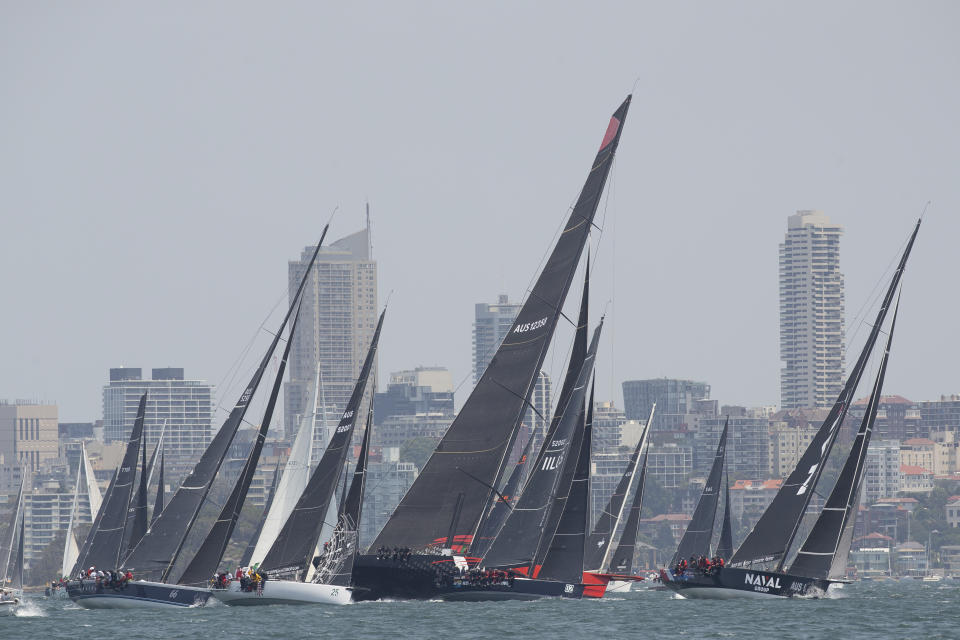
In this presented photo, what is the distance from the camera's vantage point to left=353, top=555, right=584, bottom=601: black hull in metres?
54.0

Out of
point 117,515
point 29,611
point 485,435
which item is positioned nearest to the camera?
point 485,435

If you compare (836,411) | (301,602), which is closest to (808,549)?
(836,411)

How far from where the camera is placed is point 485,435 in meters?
54.2

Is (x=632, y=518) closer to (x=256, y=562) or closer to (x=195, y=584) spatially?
(x=256, y=562)

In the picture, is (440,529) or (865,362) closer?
(440,529)

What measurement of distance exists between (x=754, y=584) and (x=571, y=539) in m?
6.74

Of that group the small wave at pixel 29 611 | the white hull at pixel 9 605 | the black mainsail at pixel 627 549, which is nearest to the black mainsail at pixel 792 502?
the black mainsail at pixel 627 549

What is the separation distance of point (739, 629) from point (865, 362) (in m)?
11.8

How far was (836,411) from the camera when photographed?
59.7m

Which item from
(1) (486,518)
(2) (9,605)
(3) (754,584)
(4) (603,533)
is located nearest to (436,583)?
(1) (486,518)

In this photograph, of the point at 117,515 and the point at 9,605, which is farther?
the point at 9,605

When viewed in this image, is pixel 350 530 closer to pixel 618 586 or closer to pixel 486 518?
pixel 486 518

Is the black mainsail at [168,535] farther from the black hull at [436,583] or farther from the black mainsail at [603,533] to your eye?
the black mainsail at [603,533]

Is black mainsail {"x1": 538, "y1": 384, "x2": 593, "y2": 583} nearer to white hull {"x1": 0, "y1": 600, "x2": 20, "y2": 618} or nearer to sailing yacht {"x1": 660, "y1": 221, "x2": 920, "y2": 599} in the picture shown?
sailing yacht {"x1": 660, "y1": 221, "x2": 920, "y2": 599}
